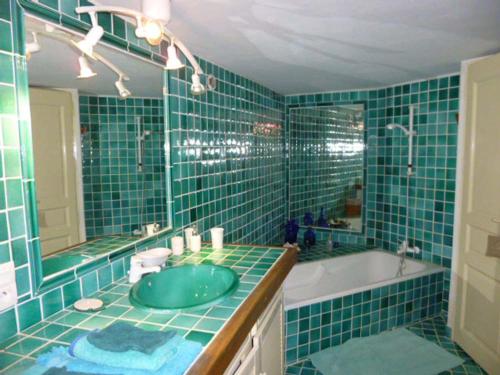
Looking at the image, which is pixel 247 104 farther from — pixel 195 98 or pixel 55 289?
pixel 55 289

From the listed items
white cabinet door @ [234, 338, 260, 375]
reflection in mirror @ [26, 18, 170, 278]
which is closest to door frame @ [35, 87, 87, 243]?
reflection in mirror @ [26, 18, 170, 278]

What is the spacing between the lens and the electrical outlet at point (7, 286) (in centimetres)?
100

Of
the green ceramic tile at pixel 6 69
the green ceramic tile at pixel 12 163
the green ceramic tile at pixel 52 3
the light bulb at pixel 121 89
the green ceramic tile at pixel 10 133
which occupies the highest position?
the green ceramic tile at pixel 52 3

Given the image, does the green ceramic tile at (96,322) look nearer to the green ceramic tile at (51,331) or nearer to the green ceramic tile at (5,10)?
the green ceramic tile at (51,331)

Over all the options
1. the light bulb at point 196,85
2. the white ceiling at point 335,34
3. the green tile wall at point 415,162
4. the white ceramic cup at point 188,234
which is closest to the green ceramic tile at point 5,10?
the white ceiling at point 335,34

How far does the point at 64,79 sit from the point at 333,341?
2256 millimetres

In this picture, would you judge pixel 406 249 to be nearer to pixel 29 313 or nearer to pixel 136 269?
pixel 136 269

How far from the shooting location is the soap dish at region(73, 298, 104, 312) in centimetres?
119

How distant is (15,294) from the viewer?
1.04 meters

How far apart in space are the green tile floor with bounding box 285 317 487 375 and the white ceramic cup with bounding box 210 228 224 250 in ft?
3.28

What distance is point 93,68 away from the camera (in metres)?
1.41

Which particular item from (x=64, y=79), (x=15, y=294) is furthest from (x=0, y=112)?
(x=15, y=294)

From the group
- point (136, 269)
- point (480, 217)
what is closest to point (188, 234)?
point (136, 269)

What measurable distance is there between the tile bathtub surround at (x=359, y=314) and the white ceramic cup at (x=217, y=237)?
70cm
